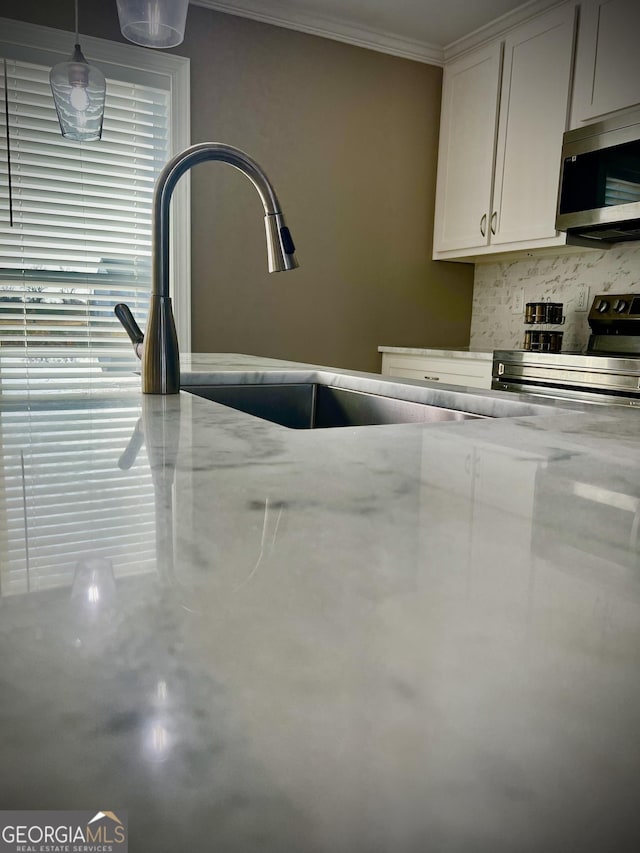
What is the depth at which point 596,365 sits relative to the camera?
8.84ft

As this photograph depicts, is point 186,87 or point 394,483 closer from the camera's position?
point 394,483

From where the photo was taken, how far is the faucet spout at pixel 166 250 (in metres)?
1.03

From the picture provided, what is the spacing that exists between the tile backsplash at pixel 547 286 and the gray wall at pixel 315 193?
19cm

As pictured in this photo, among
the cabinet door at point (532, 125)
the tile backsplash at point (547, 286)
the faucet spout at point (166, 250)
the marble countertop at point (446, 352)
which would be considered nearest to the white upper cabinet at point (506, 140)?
the cabinet door at point (532, 125)

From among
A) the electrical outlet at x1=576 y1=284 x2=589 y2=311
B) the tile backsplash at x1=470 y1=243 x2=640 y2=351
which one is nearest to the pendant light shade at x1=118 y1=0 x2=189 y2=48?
the tile backsplash at x1=470 y1=243 x2=640 y2=351

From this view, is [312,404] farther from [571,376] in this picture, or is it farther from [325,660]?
[571,376]

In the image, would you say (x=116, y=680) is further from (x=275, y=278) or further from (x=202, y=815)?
(x=275, y=278)

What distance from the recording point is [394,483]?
50 centimetres

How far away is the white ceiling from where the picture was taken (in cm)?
320

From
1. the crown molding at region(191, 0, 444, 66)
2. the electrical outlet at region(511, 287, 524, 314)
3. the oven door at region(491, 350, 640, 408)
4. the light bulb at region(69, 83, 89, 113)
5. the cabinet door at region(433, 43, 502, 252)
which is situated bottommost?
the oven door at region(491, 350, 640, 408)

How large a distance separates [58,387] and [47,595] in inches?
34.3

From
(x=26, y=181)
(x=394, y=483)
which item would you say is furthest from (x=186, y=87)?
(x=394, y=483)

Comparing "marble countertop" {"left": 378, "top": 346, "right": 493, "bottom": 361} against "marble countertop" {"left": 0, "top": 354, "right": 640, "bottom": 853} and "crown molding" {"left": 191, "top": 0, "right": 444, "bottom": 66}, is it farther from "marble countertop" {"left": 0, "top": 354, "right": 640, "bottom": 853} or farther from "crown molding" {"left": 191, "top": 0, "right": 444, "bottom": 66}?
"marble countertop" {"left": 0, "top": 354, "right": 640, "bottom": 853}

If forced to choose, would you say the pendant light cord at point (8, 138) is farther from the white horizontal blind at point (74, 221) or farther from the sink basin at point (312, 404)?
the sink basin at point (312, 404)
